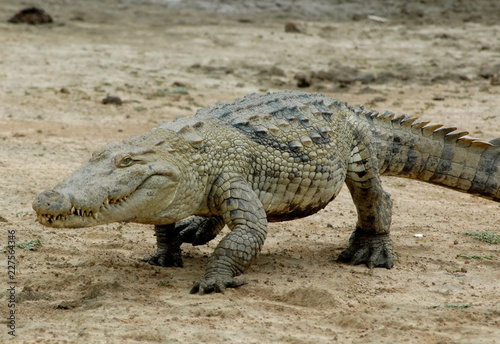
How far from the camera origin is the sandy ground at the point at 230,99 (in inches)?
184

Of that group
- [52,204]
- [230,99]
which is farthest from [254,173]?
[230,99]

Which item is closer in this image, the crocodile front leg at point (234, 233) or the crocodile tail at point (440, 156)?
the crocodile front leg at point (234, 233)

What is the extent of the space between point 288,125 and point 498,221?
9.18 feet

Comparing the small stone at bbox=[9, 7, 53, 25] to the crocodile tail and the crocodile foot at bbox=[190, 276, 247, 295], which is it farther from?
the crocodile foot at bbox=[190, 276, 247, 295]

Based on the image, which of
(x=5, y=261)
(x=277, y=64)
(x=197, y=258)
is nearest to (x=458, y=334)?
(x=197, y=258)

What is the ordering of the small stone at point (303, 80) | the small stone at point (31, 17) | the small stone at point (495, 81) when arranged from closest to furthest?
the small stone at point (303, 80), the small stone at point (495, 81), the small stone at point (31, 17)

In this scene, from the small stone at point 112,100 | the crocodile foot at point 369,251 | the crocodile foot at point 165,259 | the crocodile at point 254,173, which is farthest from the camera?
the small stone at point 112,100

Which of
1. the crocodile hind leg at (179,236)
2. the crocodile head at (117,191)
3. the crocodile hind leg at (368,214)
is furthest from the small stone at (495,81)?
the crocodile head at (117,191)

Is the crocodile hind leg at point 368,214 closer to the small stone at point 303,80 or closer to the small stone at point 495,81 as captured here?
the small stone at point 303,80

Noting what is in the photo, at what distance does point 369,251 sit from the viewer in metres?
6.24

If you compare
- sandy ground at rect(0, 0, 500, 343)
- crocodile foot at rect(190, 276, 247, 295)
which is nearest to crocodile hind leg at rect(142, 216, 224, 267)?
sandy ground at rect(0, 0, 500, 343)

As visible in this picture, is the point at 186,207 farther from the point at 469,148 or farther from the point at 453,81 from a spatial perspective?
the point at 453,81

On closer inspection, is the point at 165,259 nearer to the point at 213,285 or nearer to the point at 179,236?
the point at 179,236

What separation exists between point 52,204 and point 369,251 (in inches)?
103
